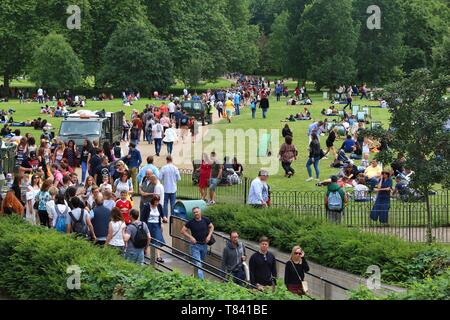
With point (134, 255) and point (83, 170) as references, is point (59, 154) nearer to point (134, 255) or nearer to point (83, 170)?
point (83, 170)

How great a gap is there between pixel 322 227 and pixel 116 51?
66.6 m

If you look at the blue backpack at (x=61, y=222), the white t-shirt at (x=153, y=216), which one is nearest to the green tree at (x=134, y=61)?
the white t-shirt at (x=153, y=216)

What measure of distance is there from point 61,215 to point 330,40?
2612 inches

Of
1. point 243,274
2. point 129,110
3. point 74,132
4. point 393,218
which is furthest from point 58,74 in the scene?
point 243,274

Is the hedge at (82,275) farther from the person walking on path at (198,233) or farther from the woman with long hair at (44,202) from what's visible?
the person walking on path at (198,233)

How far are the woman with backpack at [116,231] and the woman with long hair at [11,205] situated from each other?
3.37m

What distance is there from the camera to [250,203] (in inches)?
886

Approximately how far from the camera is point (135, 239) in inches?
680

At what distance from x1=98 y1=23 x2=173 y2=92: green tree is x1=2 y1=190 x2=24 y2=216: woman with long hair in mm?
63597

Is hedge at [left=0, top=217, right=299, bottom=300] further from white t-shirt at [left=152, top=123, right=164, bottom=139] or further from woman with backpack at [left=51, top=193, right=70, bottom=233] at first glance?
white t-shirt at [left=152, top=123, right=164, bottom=139]

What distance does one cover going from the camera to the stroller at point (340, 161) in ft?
109

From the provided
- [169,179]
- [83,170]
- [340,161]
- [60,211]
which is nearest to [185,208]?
[169,179]

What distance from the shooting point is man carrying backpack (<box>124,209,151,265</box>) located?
1730 centimetres

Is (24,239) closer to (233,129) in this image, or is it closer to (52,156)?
(52,156)
